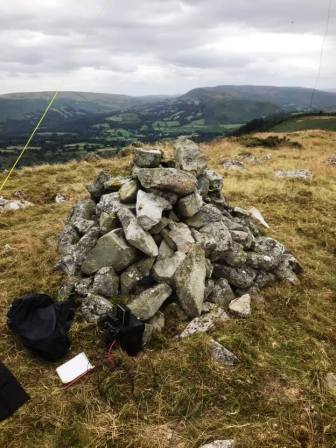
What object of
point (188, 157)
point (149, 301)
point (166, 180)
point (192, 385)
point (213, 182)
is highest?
point (188, 157)

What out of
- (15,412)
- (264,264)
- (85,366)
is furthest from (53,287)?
(264,264)

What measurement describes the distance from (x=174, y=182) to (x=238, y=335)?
12.5 ft

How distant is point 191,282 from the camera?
769 centimetres

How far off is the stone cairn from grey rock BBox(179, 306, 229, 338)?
0.07 ft

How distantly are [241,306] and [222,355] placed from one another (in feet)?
5.20

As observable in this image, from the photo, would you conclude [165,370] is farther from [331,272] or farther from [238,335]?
[331,272]

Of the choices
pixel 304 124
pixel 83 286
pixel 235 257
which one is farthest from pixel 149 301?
pixel 304 124

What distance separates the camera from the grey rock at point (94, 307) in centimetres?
725

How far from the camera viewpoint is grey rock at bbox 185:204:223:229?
9.41m

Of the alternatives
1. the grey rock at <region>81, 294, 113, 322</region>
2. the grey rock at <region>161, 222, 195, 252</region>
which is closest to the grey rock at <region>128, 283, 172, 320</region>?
the grey rock at <region>81, 294, 113, 322</region>

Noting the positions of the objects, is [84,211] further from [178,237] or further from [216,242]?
[216,242]

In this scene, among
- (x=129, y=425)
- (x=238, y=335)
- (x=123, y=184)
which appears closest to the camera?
(x=129, y=425)

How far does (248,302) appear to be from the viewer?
807 cm

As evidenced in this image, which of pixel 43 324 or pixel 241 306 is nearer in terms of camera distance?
pixel 43 324
